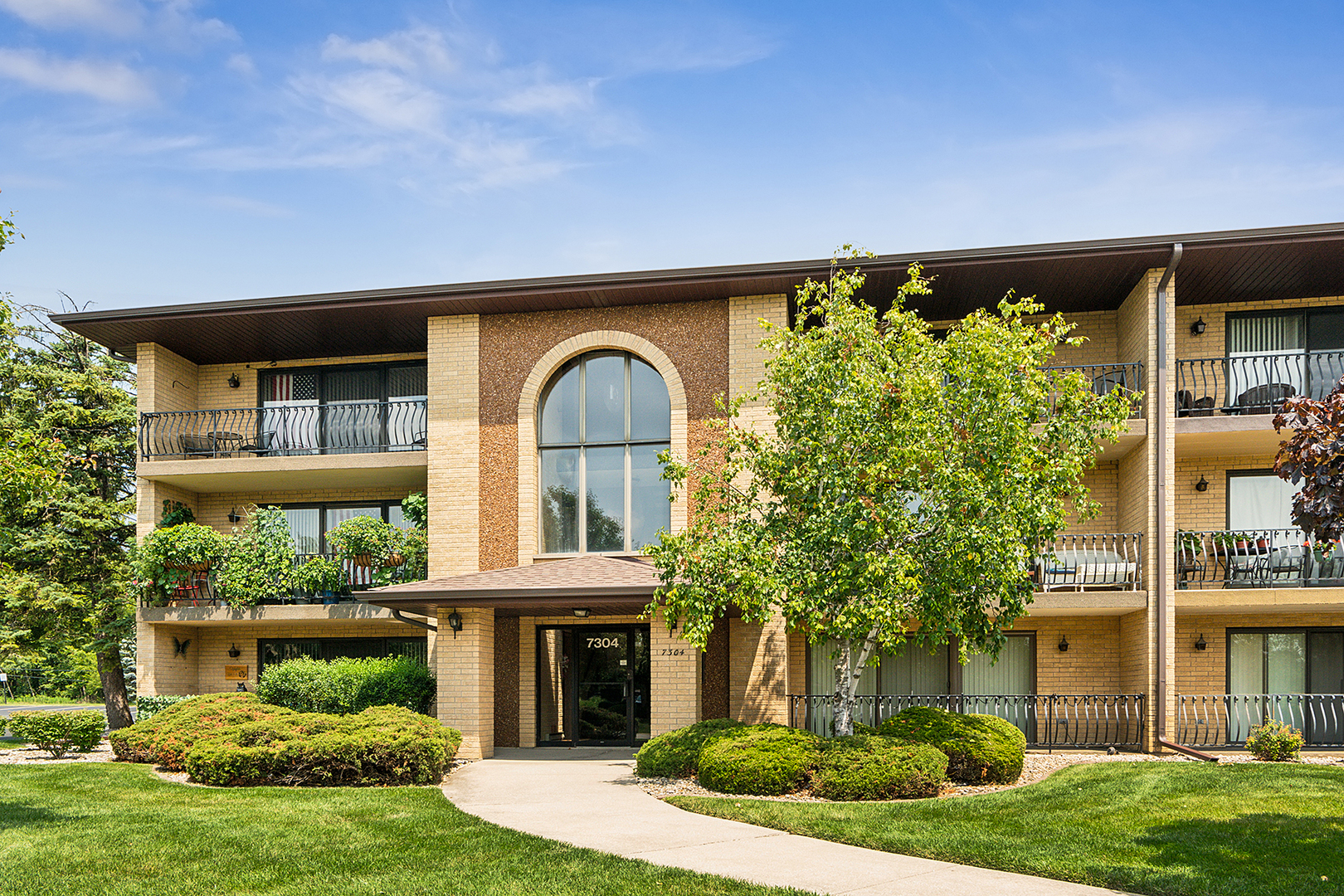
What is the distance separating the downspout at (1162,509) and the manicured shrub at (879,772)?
569cm

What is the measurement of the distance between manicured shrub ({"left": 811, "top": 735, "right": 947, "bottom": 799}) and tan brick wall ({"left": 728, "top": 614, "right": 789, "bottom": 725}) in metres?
4.52

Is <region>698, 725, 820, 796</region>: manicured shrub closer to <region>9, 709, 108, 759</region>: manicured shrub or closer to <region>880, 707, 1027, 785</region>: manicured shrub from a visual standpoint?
<region>880, 707, 1027, 785</region>: manicured shrub

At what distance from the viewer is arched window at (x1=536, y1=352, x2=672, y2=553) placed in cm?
1903

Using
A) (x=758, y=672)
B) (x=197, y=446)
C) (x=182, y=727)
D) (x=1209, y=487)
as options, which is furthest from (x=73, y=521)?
(x=1209, y=487)

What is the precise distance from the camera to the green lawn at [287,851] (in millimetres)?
8305

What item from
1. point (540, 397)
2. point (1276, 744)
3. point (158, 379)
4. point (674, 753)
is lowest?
point (1276, 744)

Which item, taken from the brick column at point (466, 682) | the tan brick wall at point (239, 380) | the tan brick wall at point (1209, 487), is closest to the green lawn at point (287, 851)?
the brick column at point (466, 682)

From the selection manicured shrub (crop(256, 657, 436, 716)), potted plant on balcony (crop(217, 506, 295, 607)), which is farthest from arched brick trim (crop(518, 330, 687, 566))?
potted plant on balcony (crop(217, 506, 295, 607))

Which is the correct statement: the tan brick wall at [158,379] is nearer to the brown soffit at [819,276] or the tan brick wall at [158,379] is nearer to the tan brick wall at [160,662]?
the brown soffit at [819,276]

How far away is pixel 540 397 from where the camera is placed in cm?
1952

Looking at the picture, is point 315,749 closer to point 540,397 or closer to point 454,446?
point 454,446

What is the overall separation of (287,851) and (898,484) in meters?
8.48

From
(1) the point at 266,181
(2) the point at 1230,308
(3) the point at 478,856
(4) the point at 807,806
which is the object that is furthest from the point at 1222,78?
(1) the point at 266,181

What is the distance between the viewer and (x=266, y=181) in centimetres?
1691
